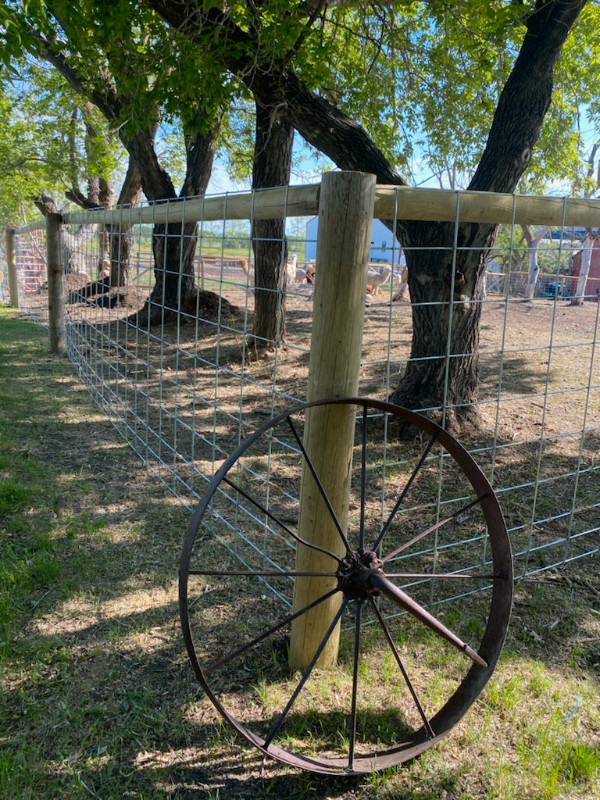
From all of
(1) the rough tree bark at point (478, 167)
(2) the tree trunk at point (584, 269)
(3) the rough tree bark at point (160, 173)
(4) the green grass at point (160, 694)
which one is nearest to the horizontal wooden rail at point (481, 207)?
(2) the tree trunk at point (584, 269)

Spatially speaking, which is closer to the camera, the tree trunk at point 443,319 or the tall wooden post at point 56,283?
the tree trunk at point 443,319

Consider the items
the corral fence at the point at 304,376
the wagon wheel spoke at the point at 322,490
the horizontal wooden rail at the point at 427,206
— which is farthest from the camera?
the corral fence at the point at 304,376

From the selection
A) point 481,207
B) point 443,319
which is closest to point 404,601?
point 481,207

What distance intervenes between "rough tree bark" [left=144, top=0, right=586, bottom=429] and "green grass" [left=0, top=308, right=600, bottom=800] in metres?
1.81

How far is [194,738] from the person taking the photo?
2.04 meters

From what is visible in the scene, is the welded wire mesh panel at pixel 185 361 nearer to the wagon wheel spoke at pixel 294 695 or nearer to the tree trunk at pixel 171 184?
the tree trunk at pixel 171 184

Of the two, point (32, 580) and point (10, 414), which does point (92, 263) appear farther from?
point (32, 580)

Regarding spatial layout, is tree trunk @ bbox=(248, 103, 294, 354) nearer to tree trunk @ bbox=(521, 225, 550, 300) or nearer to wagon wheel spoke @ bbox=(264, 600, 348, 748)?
tree trunk @ bbox=(521, 225, 550, 300)

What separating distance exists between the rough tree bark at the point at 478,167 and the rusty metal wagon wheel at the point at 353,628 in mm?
1459

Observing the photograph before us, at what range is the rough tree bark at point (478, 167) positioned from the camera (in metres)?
4.30

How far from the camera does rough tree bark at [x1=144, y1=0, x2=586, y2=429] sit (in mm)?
4305

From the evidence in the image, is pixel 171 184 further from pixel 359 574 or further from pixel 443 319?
pixel 359 574

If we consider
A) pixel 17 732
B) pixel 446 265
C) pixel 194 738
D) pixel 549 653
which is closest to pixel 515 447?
pixel 446 265

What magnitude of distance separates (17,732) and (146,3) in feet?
17.2
